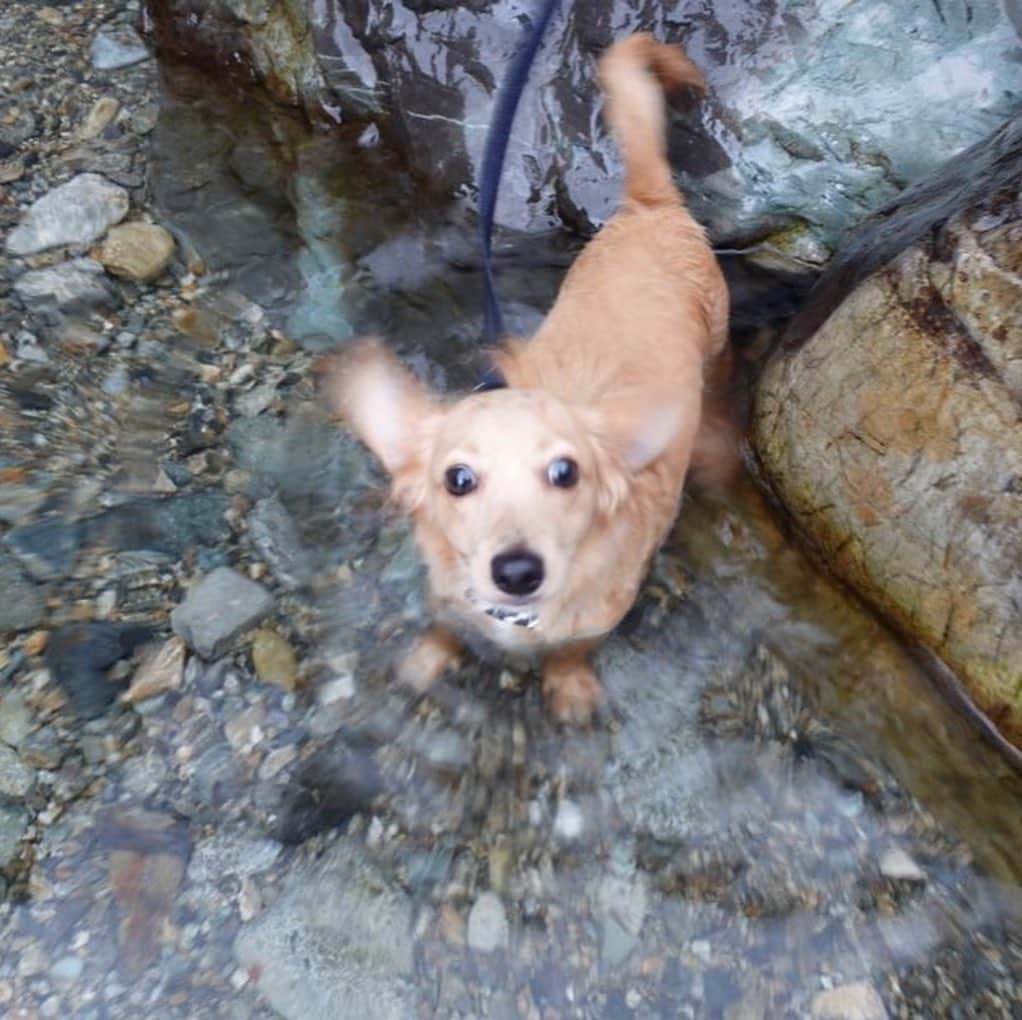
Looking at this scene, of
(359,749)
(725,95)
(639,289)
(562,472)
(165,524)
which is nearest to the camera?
(562,472)

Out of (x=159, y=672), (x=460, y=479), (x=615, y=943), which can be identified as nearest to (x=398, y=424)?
(x=460, y=479)

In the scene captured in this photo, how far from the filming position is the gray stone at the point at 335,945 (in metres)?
2.28

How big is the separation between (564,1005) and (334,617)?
1.27m

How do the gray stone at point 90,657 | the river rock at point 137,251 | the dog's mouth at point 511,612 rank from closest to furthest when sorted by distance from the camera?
1. the dog's mouth at point 511,612
2. the gray stone at point 90,657
3. the river rock at point 137,251

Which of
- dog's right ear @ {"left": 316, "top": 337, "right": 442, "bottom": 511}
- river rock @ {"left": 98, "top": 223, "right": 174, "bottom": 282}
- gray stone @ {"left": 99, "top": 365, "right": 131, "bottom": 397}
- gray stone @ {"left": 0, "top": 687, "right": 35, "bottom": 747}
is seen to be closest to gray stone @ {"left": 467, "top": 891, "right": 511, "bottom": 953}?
dog's right ear @ {"left": 316, "top": 337, "right": 442, "bottom": 511}

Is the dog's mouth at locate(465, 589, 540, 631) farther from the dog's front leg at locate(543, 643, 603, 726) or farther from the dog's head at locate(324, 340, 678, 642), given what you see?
the dog's front leg at locate(543, 643, 603, 726)

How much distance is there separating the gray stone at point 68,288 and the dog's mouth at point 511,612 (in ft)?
6.67

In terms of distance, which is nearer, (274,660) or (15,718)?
(15,718)

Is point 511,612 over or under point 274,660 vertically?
over

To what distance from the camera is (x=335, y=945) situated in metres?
2.37

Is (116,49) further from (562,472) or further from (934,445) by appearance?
(934,445)

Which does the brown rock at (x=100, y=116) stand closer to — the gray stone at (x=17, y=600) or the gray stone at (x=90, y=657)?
the gray stone at (x=17, y=600)

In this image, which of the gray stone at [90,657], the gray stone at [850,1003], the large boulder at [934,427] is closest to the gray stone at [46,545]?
the gray stone at [90,657]

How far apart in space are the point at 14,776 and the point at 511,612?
1389 millimetres
